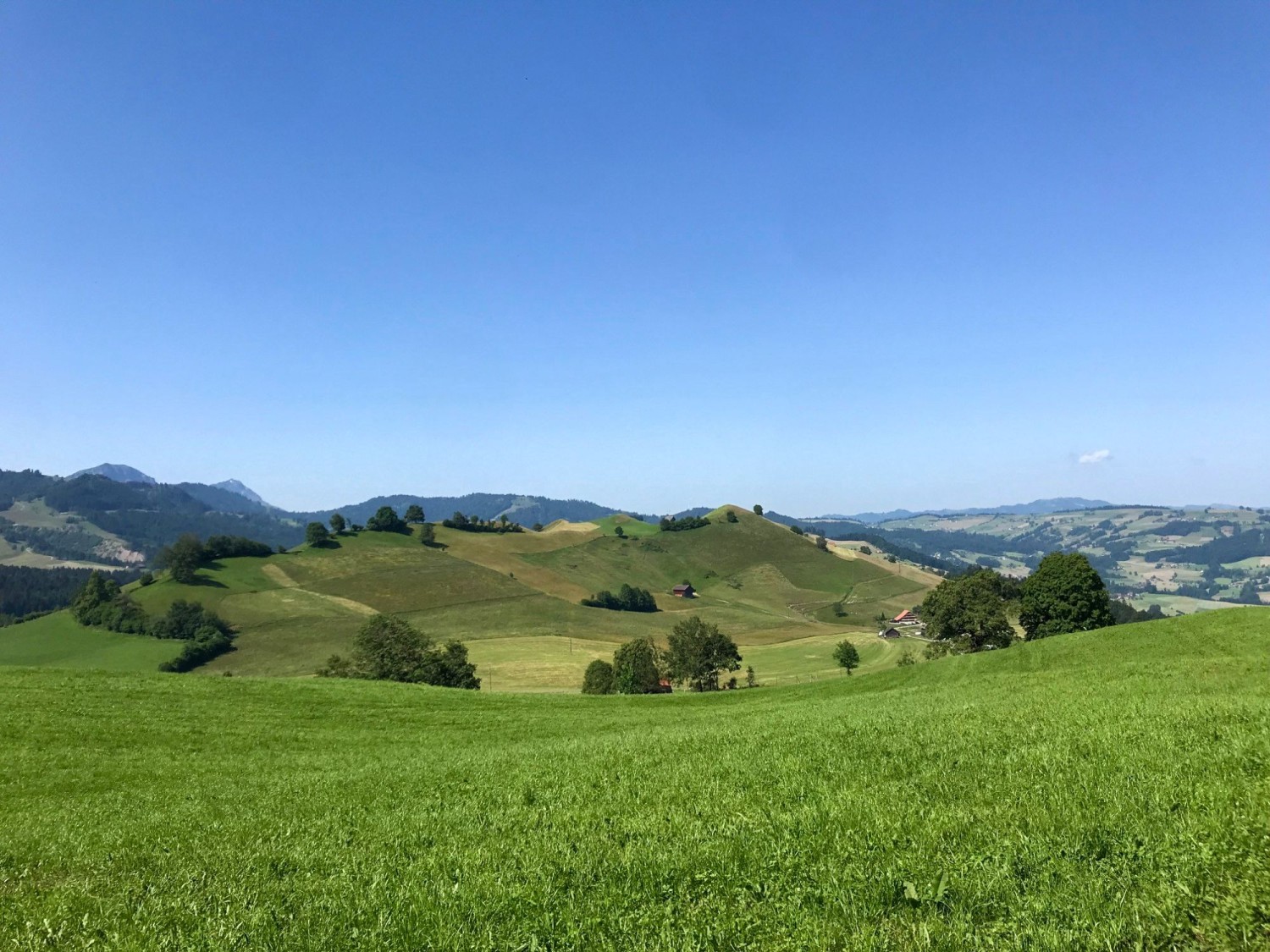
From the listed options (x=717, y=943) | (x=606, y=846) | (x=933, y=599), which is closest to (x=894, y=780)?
(x=606, y=846)

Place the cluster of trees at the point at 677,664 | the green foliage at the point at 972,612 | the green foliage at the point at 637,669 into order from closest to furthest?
the green foliage at the point at 972,612
the green foliage at the point at 637,669
the cluster of trees at the point at 677,664

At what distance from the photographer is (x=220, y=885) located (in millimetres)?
9008

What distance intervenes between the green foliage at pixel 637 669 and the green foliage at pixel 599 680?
733 millimetres

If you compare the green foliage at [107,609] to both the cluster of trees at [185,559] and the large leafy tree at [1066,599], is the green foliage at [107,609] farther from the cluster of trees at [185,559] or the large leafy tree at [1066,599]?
the large leafy tree at [1066,599]

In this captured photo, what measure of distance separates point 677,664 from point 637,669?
22.1ft

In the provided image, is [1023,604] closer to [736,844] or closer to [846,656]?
[846,656]

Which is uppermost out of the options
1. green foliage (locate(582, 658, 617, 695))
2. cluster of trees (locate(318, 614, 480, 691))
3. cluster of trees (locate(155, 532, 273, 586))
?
cluster of trees (locate(155, 532, 273, 586))

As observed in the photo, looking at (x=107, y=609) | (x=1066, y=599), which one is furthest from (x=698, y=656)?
(x=107, y=609)

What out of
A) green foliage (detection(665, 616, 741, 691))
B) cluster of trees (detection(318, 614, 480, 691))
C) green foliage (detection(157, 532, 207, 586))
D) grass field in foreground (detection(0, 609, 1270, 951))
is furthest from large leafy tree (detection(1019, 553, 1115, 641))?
green foliage (detection(157, 532, 207, 586))

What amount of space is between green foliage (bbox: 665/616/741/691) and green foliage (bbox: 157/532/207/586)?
451 feet

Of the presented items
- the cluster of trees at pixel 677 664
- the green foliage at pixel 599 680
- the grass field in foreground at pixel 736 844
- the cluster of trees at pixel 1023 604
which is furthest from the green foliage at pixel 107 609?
the grass field in foreground at pixel 736 844

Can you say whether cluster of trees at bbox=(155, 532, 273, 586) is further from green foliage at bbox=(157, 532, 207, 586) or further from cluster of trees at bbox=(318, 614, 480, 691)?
cluster of trees at bbox=(318, 614, 480, 691)

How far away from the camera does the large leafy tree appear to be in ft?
257

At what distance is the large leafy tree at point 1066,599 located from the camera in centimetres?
7831
